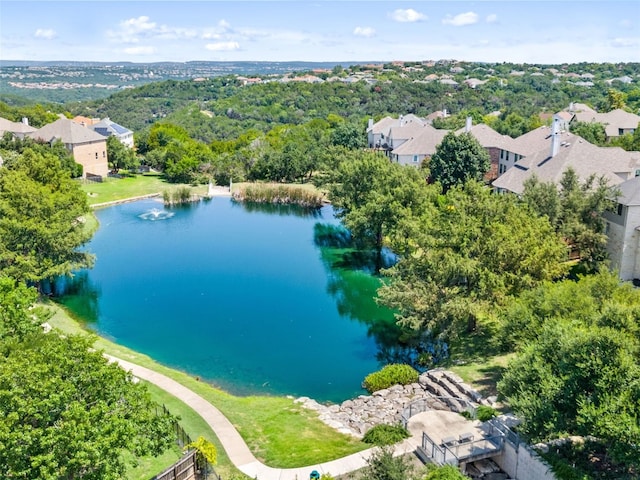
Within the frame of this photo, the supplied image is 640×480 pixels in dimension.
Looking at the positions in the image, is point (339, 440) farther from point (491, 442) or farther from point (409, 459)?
point (491, 442)

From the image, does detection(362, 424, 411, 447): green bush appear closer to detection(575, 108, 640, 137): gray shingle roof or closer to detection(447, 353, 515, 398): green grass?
detection(447, 353, 515, 398): green grass

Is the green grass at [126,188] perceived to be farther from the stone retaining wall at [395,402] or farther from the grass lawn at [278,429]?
the stone retaining wall at [395,402]

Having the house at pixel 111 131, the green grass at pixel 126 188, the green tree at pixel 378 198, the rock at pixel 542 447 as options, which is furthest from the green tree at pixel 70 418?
the house at pixel 111 131

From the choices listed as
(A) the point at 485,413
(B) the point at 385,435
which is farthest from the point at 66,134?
(A) the point at 485,413

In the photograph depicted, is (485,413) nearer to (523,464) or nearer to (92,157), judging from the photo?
(523,464)

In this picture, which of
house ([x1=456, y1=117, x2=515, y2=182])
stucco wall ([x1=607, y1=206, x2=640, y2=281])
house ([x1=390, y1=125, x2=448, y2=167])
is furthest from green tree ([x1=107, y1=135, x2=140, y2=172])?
stucco wall ([x1=607, y1=206, x2=640, y2=281])

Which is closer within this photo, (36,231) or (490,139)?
(36,231)

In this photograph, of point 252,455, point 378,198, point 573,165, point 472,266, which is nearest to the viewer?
point 252,455
